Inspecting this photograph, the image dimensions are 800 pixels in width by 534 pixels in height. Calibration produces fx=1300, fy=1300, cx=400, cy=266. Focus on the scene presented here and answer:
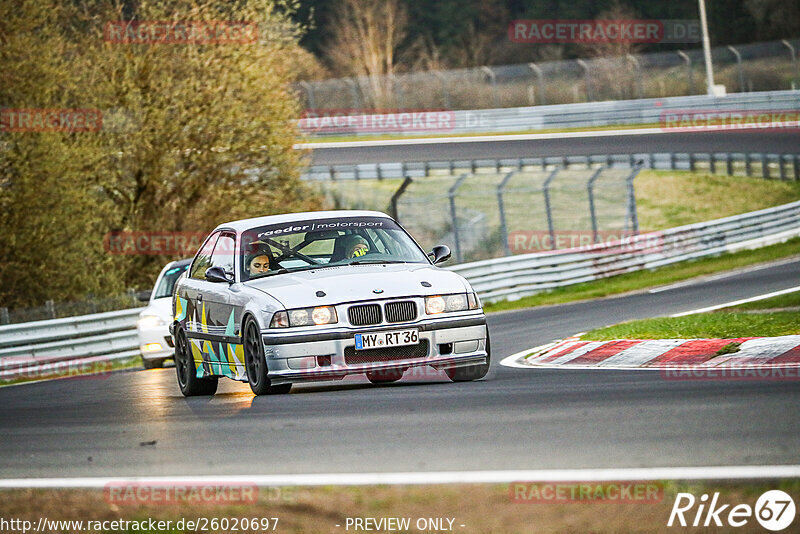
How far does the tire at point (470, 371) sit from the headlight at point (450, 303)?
35cm

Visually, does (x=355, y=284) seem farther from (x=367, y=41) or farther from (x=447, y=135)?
(x=367, y=41)

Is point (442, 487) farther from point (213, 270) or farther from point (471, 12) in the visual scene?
point (471, 12)

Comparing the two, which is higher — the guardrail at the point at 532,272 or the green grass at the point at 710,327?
the green grass at the point at 710,327

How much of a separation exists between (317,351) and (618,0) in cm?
7004

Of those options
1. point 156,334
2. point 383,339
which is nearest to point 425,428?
point 383,339

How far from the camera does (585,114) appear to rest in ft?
167

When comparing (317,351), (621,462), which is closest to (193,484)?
(621,462)

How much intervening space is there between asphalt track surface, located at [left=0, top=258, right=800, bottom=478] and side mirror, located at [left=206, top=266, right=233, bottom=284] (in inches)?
40.7

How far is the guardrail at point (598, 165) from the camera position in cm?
3894

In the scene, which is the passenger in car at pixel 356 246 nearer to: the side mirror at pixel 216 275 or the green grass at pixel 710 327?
the side mirror at pixel 216 275

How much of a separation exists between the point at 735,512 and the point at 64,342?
54.3ft

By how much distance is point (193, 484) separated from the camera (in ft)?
22.0

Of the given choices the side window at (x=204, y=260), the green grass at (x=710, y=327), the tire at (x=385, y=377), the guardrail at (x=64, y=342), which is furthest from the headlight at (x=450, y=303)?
the guardrail at (x=64, y=342)

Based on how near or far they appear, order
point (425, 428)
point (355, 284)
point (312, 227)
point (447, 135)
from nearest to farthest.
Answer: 1. point (425, 428)
2. point (355, 284)
3. point (312, 227)
4. point (447, 135)
